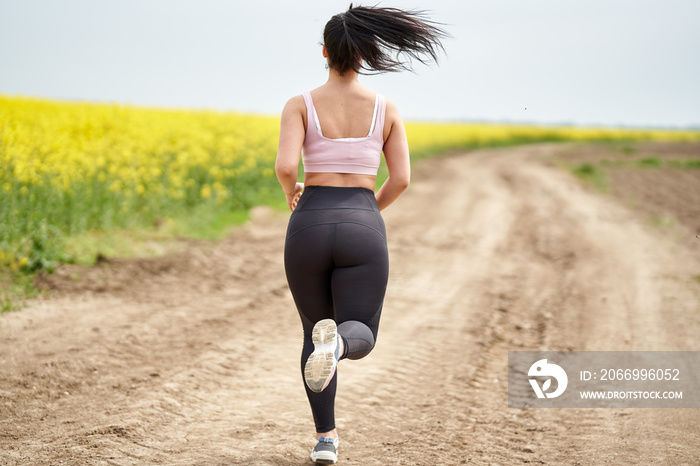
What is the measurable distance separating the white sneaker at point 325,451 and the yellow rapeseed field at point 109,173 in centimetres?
498

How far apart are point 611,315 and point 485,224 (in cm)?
533

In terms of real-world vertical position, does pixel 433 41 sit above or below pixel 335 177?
above

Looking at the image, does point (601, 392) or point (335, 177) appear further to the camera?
point (601, 392)

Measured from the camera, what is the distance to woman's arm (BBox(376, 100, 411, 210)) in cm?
289

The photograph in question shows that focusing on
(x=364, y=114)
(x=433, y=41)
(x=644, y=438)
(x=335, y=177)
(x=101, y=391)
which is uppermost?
(x=433, y=41)

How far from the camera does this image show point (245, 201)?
1201cm

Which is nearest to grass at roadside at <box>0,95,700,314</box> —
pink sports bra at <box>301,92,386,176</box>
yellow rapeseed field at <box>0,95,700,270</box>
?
yellow rapeseed field at <box>0,95,700,270</box>

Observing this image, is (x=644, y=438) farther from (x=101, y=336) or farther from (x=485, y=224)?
(x=485, y=224)

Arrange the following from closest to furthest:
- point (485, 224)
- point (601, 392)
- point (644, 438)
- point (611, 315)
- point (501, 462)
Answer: point (501, 462), point (644, 438), point (601, 392), point (611, 315), point (485, 224)

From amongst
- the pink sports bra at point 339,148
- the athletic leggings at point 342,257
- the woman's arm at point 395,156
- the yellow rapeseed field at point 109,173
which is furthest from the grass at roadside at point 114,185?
the woman's arm at point 395,156

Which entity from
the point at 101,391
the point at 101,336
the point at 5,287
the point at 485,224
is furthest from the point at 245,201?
the point at 101,391

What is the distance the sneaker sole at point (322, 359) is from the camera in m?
2.51

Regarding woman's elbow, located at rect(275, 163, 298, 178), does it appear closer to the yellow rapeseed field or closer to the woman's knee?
the woman's knee

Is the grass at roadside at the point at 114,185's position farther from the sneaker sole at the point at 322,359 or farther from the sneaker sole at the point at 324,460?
the sneaker sole at the point at 322,359
